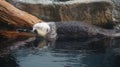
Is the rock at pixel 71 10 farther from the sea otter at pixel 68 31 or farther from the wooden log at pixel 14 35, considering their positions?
the wooden log at pixel 14 35

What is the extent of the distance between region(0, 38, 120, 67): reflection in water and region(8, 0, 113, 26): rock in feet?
6.17

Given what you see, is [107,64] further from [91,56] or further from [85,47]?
[85,47]

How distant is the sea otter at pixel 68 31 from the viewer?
9.80 metres

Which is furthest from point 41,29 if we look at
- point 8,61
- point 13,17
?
point 8,61

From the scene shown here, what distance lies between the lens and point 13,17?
32.8ft

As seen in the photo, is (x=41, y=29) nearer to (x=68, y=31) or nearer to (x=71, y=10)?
(x=68, y=31)

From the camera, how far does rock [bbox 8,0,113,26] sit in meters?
10.9

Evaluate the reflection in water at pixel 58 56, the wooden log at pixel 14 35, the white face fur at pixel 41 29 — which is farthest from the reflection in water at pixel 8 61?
the white face fur at pixel 41 29

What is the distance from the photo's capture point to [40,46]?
29.0ft

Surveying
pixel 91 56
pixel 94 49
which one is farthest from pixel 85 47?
pixel 91 56

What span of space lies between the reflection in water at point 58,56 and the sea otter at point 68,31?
0.60 m

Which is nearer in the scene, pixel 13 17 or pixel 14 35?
pixel 14 35

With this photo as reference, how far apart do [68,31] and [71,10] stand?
121cm

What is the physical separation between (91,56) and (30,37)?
2.42 meters
